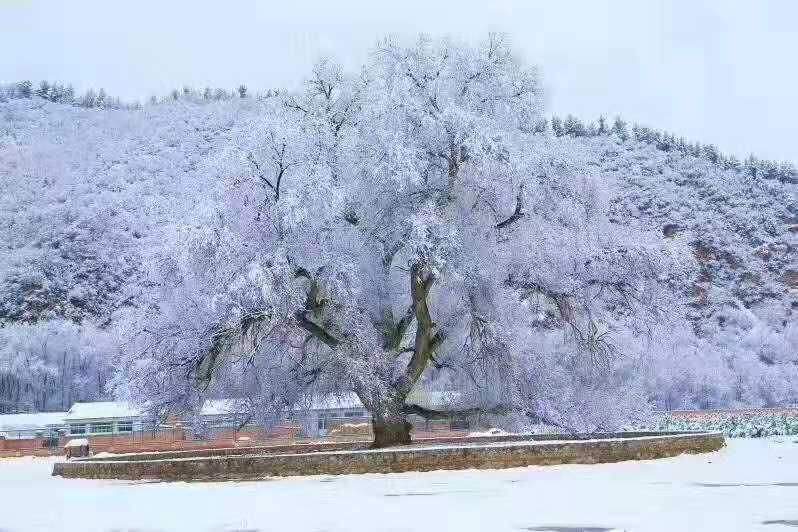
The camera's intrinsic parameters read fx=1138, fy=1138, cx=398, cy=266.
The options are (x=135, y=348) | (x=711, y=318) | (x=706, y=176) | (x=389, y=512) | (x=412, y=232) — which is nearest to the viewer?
(x=389, y=512)

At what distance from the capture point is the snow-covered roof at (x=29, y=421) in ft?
261

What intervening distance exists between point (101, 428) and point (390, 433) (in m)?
50.6

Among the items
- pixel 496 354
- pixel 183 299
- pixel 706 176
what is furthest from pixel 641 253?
pixel 706 176

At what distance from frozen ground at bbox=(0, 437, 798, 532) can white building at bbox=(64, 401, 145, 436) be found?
49984 mm

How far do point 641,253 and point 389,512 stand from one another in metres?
17.1

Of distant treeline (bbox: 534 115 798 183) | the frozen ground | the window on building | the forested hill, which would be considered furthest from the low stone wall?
distant treeline (bbox: 534 115 798 183)

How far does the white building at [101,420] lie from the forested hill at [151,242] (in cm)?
411

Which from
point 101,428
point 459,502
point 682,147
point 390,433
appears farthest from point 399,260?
point 682,147

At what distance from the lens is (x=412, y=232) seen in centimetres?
3005

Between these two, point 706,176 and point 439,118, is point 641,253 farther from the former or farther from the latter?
point 706,176

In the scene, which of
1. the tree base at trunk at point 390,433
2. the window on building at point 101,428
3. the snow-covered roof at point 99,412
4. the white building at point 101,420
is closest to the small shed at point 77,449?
the tree base at trunk at point 390,433

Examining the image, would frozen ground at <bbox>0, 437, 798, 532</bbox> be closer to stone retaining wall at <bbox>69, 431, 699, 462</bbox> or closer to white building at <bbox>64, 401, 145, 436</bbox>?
stone retaining wall at <bbox>69, 431, 699, 462</bbox>

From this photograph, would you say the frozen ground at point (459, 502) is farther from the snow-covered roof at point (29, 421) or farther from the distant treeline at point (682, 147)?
the distant treeline at point (682, 147)

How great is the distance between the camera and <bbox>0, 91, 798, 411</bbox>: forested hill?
99.2 metres
